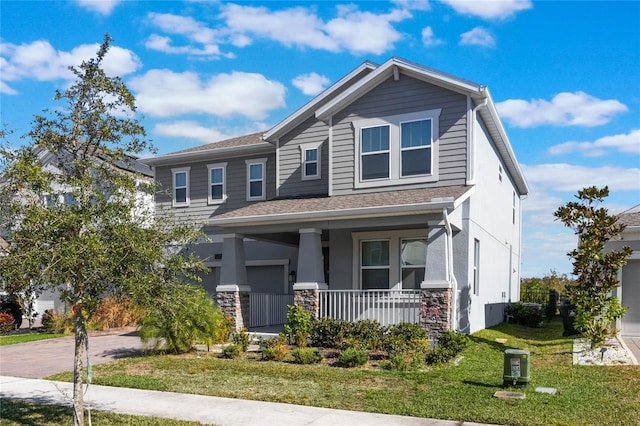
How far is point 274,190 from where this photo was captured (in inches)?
794

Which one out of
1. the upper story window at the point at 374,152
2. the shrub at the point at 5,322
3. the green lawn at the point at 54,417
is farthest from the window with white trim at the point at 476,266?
the shrub at the point at 5,322

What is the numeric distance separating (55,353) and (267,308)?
5.99 meters

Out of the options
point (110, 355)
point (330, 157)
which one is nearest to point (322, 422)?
point (110, 355)

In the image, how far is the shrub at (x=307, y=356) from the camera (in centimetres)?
1205

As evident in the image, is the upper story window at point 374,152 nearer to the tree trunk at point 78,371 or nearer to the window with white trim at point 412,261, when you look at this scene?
the window with white trim at point 412,261

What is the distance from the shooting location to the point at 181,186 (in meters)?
22.2

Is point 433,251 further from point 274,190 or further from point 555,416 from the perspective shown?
point 274,190

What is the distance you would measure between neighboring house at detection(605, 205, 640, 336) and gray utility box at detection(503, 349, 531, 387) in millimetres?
8514

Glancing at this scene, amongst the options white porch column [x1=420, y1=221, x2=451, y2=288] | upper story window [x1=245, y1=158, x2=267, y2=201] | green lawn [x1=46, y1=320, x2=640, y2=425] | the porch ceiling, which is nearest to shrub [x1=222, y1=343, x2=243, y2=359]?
green lawn [x1=46, y1=320, x2=640, y2=425]

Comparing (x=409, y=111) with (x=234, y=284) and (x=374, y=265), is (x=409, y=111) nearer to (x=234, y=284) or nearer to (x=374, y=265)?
(x=374, y=265)

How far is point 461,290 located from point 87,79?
10569 millimetres

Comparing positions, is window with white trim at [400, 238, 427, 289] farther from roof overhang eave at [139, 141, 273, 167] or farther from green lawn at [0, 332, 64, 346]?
green lawn at [0, 332, 64, 346]

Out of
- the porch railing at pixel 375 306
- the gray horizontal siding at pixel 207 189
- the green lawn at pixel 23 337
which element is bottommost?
the green lawn at pixel 23 337

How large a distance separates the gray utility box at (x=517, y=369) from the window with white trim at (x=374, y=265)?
669 cm
